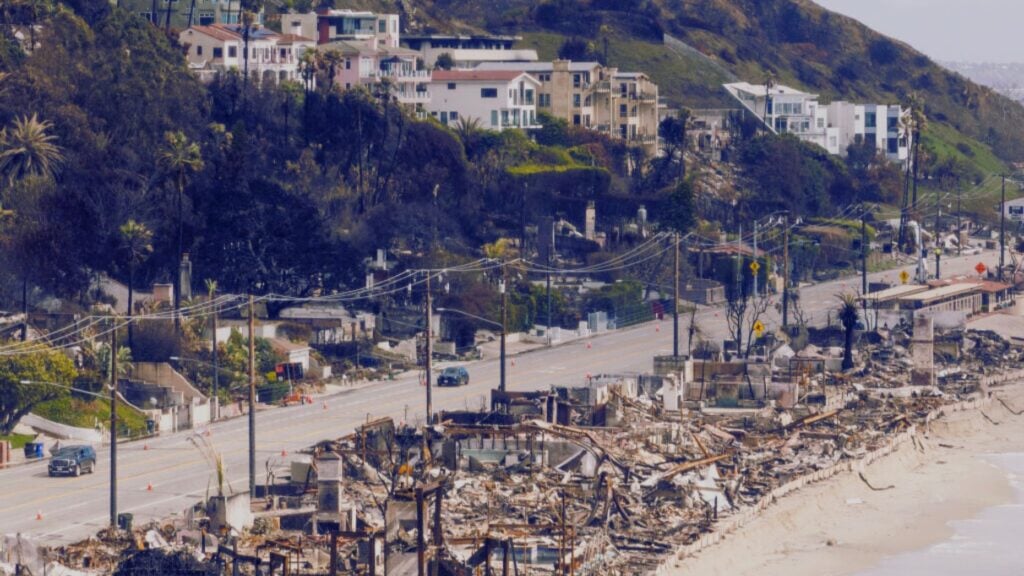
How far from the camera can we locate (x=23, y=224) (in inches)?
3460

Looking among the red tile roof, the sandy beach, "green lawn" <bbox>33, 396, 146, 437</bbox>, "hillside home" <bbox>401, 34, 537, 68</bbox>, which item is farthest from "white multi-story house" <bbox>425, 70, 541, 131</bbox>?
"green lawn" <bbox>33, 396, 146, 437</bbox>

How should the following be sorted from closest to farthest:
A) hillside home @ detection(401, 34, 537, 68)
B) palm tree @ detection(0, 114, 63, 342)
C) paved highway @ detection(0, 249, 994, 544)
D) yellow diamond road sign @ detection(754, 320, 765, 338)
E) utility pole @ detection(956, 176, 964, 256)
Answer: paved highway @ detection(0, 249, 994, 544)
yellow diamond road sign @ detection(754, 320, 765, 338)
palm tree @ detection(0, 114, 63, 342)
utility pole @ detection(956, 176, 964, 256)
hillside home @ detection(401, 34, 537, 68)

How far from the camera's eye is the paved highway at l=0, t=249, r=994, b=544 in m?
55.4

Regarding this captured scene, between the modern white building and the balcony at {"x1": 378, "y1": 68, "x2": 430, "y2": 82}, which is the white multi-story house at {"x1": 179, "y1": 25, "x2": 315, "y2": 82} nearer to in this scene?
the balcony at {"x1": 378, "y1": 68, "x2": 430, "y2": 82}

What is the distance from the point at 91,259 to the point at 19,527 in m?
36.6

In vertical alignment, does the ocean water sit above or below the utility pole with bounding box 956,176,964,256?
below

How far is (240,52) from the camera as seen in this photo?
129 metres

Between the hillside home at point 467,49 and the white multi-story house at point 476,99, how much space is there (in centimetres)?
1014

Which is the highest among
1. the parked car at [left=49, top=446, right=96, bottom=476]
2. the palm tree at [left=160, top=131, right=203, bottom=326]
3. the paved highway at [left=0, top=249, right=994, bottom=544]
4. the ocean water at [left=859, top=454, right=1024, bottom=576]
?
the palm tree at [left=160, top=131, right=203, bottom=326]

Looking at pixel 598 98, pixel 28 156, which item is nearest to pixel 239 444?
pixel 28 156

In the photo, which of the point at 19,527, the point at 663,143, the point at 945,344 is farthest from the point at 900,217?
the point at 19,527

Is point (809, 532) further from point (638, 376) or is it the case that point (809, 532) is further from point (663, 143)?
point (663, 143)

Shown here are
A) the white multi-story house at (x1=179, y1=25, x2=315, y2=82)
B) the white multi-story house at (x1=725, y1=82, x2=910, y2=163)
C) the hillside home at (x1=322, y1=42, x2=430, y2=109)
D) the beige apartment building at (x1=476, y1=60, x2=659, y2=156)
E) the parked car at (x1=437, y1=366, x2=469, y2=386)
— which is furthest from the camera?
the white multi-story house at (x1=725, y1=82, x2=910, y2=163)

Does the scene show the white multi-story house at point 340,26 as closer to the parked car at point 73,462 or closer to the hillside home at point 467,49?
the hillside home at point 467,49
